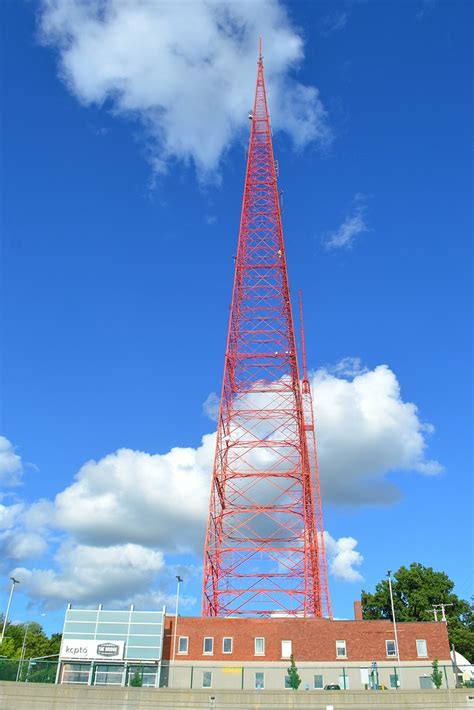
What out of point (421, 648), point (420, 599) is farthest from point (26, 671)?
point (420, 599)

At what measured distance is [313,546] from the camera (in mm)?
54781

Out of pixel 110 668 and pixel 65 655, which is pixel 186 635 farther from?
pixel 110 668

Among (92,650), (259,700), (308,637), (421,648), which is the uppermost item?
(308,637)

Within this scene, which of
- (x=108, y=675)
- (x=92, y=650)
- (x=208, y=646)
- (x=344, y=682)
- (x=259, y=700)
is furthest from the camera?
(x=208, y=646)

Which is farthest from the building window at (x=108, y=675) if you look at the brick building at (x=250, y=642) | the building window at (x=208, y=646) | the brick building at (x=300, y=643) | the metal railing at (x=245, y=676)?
the building window at (x=208, y=646)

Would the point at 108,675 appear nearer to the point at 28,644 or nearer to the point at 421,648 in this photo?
the point at 421,648

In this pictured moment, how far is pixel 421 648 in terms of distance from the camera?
1906 inches

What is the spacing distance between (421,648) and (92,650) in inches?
938

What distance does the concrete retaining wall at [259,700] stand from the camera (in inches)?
1249

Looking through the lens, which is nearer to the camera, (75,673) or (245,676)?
(245,676)

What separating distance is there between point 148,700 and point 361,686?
16.4 meters

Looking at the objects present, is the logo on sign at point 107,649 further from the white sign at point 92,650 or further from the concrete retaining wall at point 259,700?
the concrete retaining wall at point 259,700

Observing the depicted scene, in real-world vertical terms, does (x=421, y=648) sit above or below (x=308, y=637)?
below

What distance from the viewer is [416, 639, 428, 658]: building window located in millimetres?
48188
